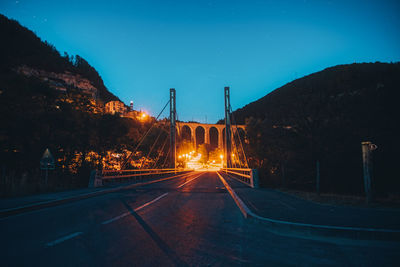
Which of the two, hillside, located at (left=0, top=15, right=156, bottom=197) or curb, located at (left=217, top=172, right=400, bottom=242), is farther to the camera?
hillside, located at (left=0, top=15, right=156, bottom=197)

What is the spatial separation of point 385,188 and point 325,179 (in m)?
3.63

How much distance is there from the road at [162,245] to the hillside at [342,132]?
11.5 metres

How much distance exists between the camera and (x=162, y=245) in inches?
168

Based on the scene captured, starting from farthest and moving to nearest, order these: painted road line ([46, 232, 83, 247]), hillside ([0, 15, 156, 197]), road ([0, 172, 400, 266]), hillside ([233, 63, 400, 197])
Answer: hillside ([233, 63, 400, 197])
hillside ([0, 15, 156, 197])
painted road line ([46, 232, 83, 247])
road ([0, 172, 400, 266])

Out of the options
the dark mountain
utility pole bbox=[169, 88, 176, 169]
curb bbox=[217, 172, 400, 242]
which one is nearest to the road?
curb bbox=[217, 172, 400, 242]

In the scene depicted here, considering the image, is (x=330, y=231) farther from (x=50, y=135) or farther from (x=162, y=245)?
(x=50, y=135)

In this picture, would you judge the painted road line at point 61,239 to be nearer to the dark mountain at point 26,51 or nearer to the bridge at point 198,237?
the bridge at point 198,237

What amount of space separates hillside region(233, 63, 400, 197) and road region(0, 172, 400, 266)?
1150 centimetres

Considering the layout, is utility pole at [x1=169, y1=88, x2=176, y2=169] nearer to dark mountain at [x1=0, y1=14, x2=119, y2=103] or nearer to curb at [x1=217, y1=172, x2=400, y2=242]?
curb at [x1=217, y1=172, x2=400, y2=242]

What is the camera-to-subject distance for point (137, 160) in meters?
30.6

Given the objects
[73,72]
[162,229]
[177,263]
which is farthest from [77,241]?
[73,72]

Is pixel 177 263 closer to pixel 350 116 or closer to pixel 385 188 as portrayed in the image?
pixel 385 188

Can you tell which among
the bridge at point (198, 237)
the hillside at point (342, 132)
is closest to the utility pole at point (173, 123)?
the hillside at point (342, 132)

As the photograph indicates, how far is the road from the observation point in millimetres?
3531
